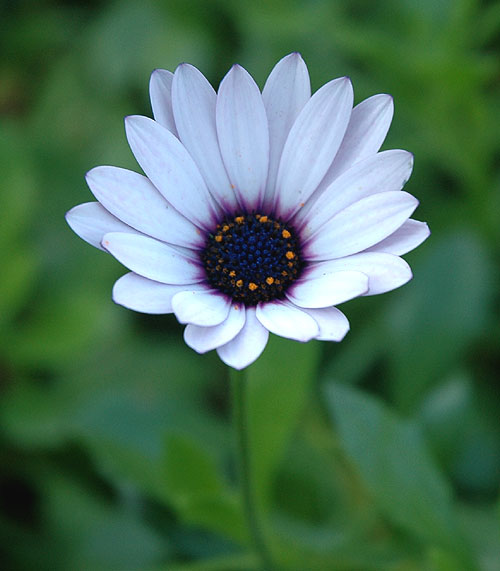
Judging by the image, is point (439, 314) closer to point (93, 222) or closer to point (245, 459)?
point (245, 459)

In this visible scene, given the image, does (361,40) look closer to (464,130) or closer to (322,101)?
(464,130)

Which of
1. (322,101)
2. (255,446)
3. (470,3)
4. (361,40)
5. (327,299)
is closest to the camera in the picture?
(327,299)

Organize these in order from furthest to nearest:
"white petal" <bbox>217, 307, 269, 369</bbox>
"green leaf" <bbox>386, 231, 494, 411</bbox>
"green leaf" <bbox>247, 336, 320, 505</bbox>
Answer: "green leaf" <bbox>386, 231, 494, 411</bbox> < "green leaf" <bbox>247, 336, 320, 505</bbox> < "white petal" <bbox>217, 307, 269, 369</bbox>

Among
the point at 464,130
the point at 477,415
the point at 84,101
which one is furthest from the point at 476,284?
the point at 84,101

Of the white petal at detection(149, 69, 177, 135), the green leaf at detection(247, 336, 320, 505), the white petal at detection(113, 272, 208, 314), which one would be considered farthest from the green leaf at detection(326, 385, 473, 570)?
the white petal at detection(149, 69, 177, 135)

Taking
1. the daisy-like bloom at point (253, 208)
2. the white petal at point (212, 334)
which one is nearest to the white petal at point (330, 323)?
the daisy-like bloom at point (253, 208)

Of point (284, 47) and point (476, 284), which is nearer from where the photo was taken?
point (476, 284)

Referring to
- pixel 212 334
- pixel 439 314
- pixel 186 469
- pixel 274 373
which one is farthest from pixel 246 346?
pixel 439 314

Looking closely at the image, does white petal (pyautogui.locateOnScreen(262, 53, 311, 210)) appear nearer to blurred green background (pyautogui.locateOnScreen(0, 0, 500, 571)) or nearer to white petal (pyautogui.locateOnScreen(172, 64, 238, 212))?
white petal (pyautogui.locateOnScreen(172, 64, 238, 212))

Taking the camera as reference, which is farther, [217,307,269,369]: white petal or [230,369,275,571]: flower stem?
[230,369,275,571]: flower stem
